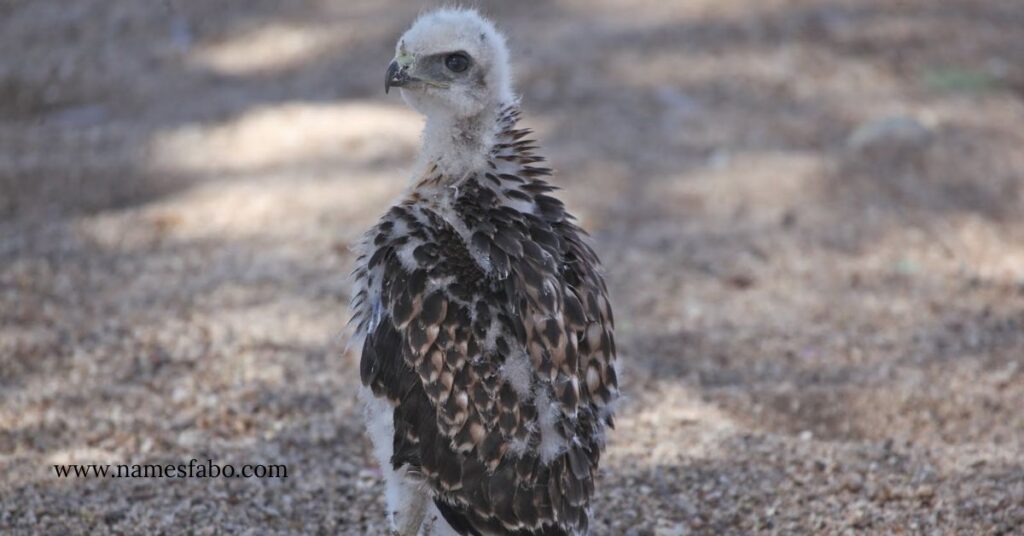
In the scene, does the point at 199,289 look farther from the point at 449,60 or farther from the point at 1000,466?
the point at 1000,466

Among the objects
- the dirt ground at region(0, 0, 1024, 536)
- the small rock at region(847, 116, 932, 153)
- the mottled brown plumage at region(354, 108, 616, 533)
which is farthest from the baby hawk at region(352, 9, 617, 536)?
the small rock at region(847, 116, 932, 153)

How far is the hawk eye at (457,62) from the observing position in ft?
12.1

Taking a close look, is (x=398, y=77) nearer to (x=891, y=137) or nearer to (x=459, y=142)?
(x=459, y=142)

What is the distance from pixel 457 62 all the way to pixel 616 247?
3.17 meters

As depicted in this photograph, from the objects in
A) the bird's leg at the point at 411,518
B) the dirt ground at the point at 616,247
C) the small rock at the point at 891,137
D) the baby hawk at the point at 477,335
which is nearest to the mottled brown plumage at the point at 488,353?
the baby hawk at the point at 477,335

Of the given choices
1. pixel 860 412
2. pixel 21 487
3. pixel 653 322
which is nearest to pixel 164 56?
pixel 653 322

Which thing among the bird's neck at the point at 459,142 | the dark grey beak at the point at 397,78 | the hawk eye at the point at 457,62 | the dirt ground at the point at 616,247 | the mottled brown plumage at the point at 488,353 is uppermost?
the hawk eye at the point at 457,62

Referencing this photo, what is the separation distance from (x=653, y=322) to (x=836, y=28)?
4100 mm

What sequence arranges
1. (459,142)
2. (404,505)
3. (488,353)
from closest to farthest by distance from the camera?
(488,353), (404,505), (459,142)

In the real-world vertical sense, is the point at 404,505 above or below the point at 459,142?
below

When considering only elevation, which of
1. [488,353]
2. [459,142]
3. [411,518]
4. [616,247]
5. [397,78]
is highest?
[397,78]

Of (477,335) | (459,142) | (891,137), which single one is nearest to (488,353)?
(477,335)

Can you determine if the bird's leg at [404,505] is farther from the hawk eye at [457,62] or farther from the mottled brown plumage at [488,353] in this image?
the hawk eye at [457,62]

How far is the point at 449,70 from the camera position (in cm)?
370
